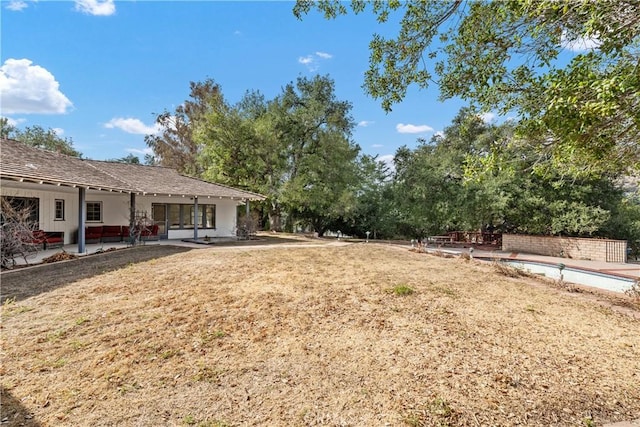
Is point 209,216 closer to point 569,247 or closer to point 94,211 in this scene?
point 94,211

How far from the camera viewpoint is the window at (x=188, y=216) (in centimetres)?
1856

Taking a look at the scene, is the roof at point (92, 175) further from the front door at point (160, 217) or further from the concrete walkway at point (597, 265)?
the concrete walkway at point (597, 265)

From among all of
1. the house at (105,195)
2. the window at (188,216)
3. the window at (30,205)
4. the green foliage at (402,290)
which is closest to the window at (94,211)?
the house at (105,195)

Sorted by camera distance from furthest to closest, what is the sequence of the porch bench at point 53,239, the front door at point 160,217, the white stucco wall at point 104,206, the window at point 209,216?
the window at point 209,216 < the front door at point 160,217 < the white stucco wall at point 104,206 < the porch bench at point 53,239

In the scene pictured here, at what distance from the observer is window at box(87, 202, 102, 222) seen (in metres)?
15.9

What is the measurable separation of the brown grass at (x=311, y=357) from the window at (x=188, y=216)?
39.1ft

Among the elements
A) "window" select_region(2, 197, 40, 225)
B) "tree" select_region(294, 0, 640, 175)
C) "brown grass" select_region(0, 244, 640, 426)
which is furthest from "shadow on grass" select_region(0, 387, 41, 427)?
"window" select_region(2, 197, 40, 225)

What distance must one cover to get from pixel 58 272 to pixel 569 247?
873 inches

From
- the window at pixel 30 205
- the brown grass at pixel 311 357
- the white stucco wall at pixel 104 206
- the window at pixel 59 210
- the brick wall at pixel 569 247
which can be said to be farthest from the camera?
the brick wall at pixel 569 247

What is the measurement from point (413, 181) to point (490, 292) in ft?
55.1

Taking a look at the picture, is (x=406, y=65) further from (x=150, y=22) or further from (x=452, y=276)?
(x=150, y=22)

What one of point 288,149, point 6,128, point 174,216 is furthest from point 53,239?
point 6,128

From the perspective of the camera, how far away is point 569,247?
17.2 meters

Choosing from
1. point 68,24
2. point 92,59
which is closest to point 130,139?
point 92,59
